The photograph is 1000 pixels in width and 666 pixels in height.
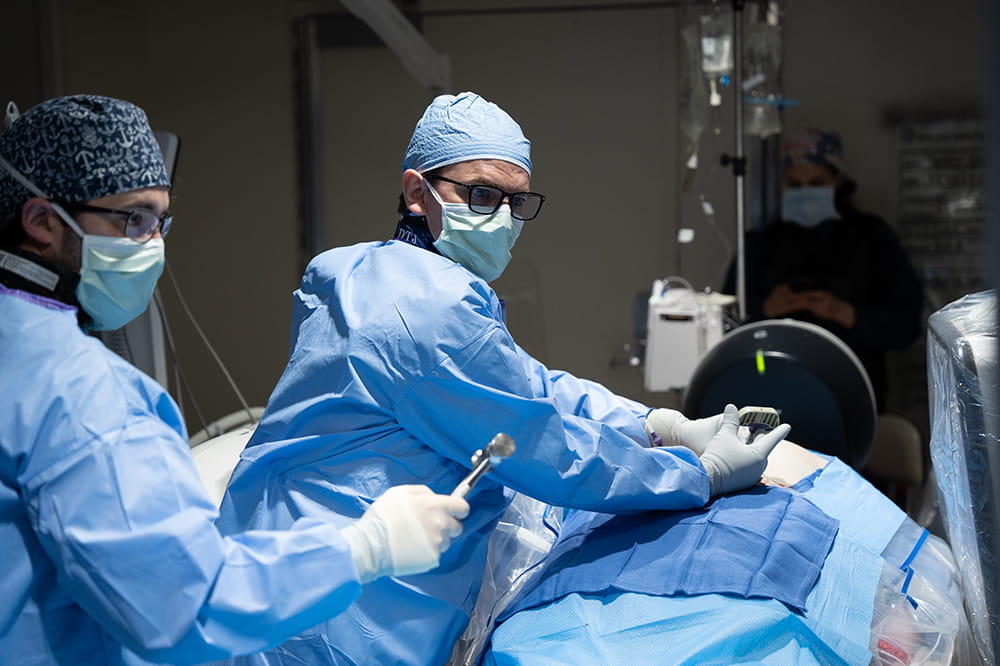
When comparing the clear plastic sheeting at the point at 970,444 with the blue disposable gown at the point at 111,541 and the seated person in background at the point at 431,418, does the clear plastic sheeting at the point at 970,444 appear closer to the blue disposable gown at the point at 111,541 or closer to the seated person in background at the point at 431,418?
the seated person in background at the point at 431,418

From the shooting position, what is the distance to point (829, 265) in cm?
337

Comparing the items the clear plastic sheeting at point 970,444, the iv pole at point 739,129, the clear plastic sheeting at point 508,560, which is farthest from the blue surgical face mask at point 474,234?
the iv pole at point 739,129

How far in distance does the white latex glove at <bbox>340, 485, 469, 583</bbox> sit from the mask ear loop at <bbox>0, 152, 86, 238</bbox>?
1.59 ft

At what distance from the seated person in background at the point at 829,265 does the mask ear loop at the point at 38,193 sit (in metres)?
2.65

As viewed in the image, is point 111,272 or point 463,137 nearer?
point 111,272

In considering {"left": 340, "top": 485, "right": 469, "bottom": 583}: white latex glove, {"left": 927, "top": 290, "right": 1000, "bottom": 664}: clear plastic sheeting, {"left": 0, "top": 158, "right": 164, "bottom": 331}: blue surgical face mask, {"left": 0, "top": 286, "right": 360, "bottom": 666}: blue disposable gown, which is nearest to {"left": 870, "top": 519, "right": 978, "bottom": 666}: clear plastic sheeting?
{"left": 927, "top": 290, "right": 1000, "bottom": 664}: clear plastic sheeting

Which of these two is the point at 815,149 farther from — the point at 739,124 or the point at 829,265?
the point at 739,124

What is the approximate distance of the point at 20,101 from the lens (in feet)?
9.74

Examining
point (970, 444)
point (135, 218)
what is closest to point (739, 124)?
point (970, 444)

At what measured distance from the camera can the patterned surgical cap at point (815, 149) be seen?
3352 millimetres

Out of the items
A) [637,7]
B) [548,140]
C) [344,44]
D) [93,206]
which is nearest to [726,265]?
[548,140]

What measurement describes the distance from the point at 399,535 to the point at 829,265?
271 centimetres

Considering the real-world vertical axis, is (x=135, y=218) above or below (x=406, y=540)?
above

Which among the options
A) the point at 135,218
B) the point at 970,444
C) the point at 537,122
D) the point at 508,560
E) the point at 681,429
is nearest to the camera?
the point at 135,218
